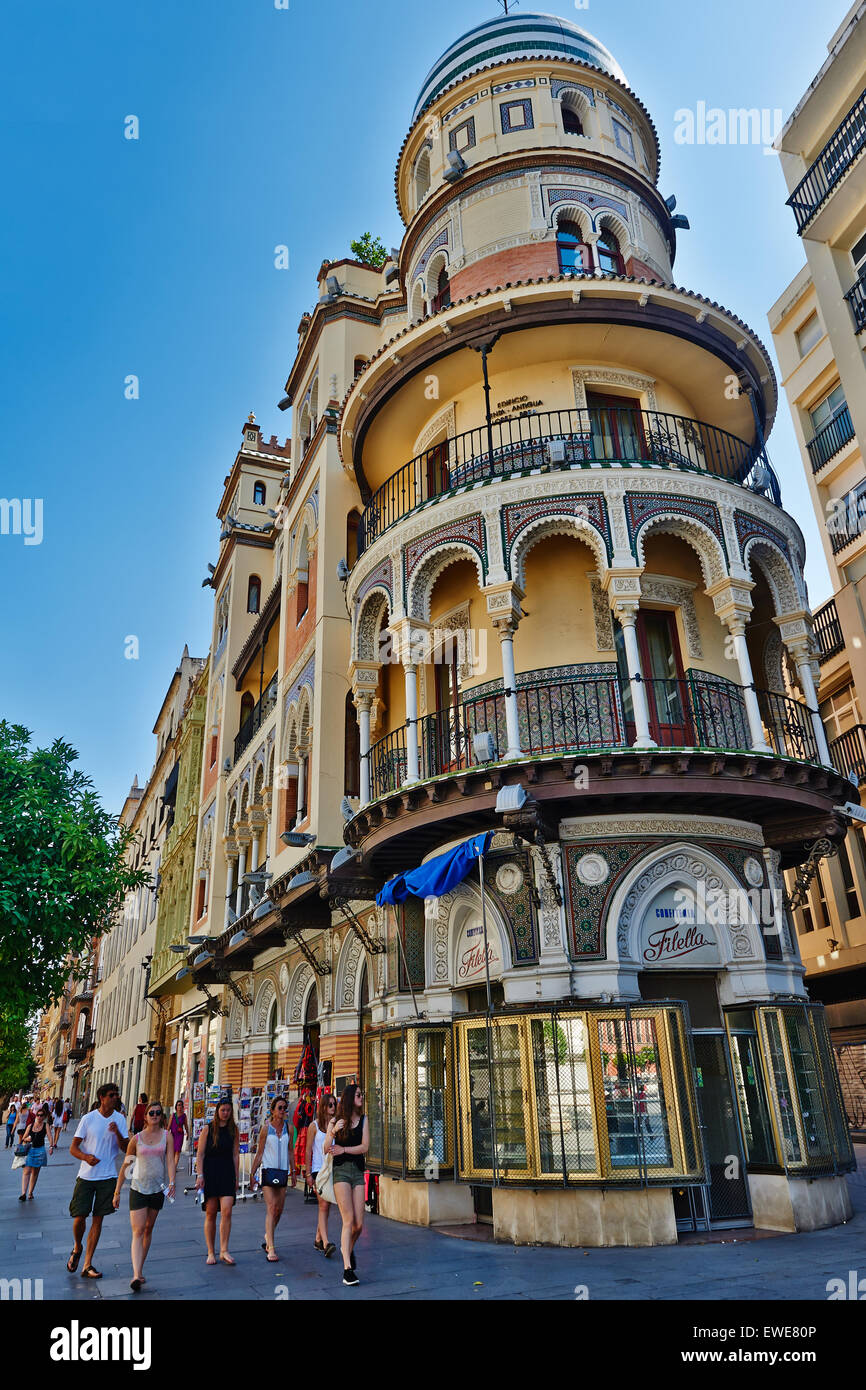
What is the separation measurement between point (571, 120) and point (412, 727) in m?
12.6

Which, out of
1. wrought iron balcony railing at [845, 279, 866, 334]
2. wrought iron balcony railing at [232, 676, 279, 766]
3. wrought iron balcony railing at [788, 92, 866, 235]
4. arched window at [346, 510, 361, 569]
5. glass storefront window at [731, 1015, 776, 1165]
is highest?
wrought iron balcony railing at [788, 92, 866, 235]

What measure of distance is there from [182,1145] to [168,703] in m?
26.8

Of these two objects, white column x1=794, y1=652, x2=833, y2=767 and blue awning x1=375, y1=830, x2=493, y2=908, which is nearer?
blue awning x1=375, y1=830, x2=493, y2=908

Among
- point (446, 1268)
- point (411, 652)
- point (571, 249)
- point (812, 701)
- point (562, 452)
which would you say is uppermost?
point (571, 249)

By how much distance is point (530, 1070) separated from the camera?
10.1 metres

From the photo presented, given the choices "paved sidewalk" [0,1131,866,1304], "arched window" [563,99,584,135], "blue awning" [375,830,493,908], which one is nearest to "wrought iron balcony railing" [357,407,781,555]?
"blue awning" [375,830,493,908]

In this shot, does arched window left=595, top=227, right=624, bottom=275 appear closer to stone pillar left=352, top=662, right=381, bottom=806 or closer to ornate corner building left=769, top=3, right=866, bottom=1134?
ornate corner building left=769, top=3, right=866, bottom=1134

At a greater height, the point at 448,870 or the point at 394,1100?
the point at 448,870

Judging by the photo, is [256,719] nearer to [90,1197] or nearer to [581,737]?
[581,737]

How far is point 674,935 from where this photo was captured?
10938 mm

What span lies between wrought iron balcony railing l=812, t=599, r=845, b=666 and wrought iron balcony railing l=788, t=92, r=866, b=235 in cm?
1045

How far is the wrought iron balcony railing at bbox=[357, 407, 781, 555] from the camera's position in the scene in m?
12.9

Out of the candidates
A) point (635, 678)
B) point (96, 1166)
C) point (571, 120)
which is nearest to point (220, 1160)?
point (96, 1166)
